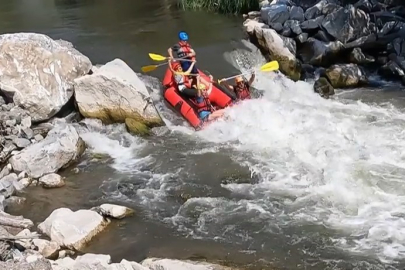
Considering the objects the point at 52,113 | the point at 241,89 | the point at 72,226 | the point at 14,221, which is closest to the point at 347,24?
the point at 241,89

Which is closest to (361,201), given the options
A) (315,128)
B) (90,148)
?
(315,128)

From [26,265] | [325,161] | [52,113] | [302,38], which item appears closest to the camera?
[26,265]

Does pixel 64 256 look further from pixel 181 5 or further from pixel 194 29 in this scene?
pixel 181 5

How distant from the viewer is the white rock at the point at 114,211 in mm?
5934

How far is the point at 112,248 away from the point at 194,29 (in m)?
8.55

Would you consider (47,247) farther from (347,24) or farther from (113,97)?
(347,24)

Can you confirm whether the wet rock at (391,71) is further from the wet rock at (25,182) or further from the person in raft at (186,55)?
the wet rock at (25,182)

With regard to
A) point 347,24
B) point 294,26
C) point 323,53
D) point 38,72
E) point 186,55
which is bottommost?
point 323,53

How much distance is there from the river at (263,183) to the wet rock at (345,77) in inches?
10.8

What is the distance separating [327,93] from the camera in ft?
30.7

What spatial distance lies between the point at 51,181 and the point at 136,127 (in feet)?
5.77

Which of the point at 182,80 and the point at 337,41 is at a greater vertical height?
the point at 182,80

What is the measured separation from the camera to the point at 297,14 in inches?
469

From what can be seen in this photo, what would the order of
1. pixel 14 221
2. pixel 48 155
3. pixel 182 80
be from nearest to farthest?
pixel 14 221
pixel 48 155
pixel 182 80
